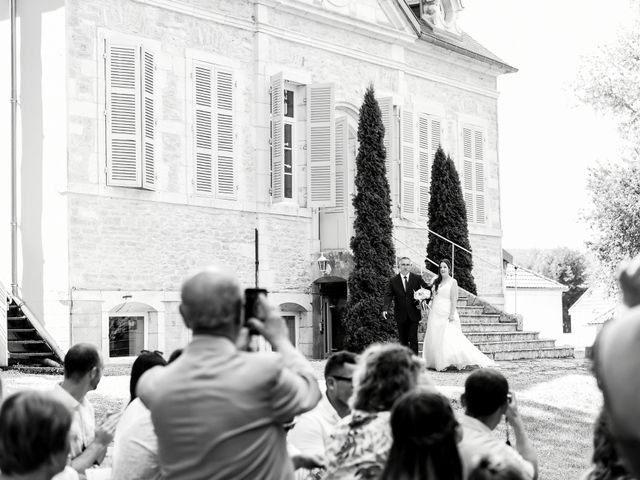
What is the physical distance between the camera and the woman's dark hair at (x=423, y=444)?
104 inches

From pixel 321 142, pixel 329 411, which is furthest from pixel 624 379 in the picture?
pixel 321 142

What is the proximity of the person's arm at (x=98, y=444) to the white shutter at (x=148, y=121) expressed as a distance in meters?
9.85

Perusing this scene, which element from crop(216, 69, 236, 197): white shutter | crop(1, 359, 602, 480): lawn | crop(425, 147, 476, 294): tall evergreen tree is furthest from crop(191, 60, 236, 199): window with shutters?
crop(425, 147, 476, 294): tall evergreen tree

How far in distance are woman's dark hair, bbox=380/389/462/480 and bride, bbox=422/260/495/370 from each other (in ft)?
34.9

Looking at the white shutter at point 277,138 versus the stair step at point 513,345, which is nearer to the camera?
the stair step at point 513,345

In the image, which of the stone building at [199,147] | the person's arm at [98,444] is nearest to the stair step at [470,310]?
the stone building at [199,147]

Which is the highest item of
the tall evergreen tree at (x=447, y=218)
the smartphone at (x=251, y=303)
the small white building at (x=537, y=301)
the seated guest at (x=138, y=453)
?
the tall evergreen tree at (x=447, y=218)

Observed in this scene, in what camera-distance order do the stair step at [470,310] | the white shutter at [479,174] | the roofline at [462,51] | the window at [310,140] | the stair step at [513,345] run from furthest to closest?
the white shutter at [479,174] → the roofline at [462,51] → the stair step at [470,310] → the window at [310,140] → the stair step at [513,345]

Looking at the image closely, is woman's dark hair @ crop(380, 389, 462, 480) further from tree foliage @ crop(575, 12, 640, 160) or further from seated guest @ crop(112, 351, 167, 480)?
tree foliage @ crop(575, 12, 640, 160)

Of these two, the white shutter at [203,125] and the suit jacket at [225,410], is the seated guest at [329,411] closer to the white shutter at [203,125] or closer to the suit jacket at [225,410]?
the suit jacket at [225,410]

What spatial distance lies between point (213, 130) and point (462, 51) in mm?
6741

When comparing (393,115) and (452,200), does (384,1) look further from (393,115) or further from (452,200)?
(452,200)

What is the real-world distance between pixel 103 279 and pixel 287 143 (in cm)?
440

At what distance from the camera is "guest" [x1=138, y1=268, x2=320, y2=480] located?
8.64 ft
